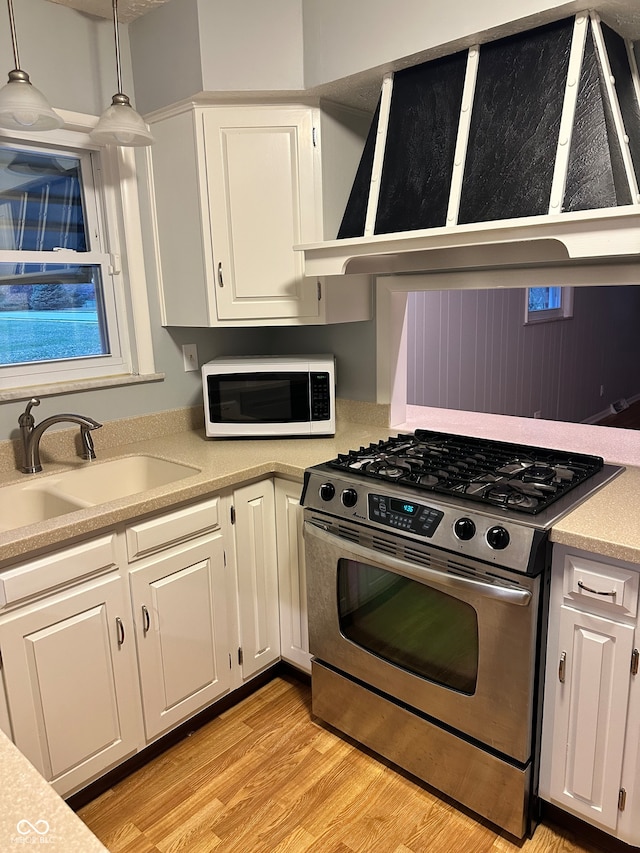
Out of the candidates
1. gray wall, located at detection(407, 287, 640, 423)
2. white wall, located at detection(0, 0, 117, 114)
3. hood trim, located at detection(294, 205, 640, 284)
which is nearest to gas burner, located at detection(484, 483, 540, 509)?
hood trim, located at detection(294, 205, 640, 284)

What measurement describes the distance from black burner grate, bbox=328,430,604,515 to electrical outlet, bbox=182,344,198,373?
0.87 metres

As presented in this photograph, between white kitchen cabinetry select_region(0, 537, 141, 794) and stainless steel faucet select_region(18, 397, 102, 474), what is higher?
stainless steel faucet select_region(18, 397, 102, 474)

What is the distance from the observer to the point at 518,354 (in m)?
4.89

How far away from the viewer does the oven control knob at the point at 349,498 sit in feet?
6.13

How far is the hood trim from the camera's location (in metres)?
1.49

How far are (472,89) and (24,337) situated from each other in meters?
1.73

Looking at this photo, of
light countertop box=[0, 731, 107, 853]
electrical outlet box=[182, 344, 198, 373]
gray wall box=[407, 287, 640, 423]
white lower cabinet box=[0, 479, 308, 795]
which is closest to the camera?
light countertop box=[0, 731, 107, 853]

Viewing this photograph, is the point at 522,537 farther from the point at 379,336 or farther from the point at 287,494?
the point at 379,336

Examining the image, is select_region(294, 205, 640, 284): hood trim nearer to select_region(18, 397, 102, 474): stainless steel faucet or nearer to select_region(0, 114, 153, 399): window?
select_region(0, 114, 153, 399): window

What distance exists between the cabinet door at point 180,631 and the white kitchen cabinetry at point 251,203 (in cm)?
91

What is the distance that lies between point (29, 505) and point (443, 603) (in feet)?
4.58

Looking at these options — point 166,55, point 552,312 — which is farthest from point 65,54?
point 552,312

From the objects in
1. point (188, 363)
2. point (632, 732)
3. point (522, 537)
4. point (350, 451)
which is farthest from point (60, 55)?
point (632, 732)

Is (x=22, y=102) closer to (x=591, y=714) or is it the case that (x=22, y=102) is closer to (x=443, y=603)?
(x=443, y=603)
